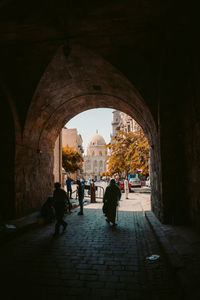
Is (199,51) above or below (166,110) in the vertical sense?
above

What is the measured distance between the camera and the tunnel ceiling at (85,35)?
475 centimetres

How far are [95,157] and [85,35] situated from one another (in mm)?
117004

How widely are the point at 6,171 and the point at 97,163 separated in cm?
11712

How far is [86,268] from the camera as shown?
12.6ft

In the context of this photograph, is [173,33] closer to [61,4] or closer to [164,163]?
[61,4]

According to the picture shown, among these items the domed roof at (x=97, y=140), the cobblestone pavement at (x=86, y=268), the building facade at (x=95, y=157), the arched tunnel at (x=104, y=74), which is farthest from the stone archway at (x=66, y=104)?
the domed roof at (x=97, y=140)

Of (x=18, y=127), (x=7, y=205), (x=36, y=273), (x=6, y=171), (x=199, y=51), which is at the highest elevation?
(x=199, y=51)

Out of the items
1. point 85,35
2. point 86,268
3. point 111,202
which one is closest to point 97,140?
point 111,202

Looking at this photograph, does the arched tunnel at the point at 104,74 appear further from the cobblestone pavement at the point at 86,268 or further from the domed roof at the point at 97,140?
the domed roof at the point at 97,140

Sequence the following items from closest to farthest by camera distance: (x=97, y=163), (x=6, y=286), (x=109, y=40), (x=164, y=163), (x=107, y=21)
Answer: (x=6, y=286) < (x=107, y=21) < (x=109, y=40) < (x=164, y=163) < (x=97, y=163)

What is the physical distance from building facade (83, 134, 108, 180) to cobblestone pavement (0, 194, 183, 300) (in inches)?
4477

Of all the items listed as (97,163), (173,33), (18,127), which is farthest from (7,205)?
(97,163)

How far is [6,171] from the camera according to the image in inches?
297

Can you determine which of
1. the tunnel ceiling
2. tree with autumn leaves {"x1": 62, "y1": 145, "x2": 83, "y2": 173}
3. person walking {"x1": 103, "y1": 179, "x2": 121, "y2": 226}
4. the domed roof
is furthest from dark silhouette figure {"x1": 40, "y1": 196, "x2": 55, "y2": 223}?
the domed roof
